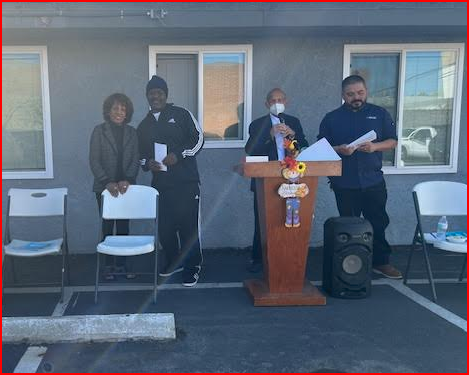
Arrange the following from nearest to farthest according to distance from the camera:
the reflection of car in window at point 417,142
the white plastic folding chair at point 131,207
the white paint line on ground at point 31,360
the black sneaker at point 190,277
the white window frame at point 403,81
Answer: the white paint line on ground at point 31,360 < the white plastic folding chair at point 131,207 < the black sneaker at point 190,277 < the white window frame at point 403,81 < the reflection of car in window at point 417,142

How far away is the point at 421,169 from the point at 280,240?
9.65 ft

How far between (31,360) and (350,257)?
271 cm

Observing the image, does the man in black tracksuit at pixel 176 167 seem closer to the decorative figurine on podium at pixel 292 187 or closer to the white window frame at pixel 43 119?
the decorative figurine on podium at pixel 292 187

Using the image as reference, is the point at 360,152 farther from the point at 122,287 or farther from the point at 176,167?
the point at 122,287

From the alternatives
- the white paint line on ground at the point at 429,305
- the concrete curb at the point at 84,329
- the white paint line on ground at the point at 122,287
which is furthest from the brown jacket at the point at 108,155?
the white paint line on ground at the point at 429,305

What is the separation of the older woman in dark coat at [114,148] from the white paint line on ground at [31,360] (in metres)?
1.40

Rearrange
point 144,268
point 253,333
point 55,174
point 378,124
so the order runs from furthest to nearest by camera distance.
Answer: point 55,174, point 144,268, point 378,124, point 253,333

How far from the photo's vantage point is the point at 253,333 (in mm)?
3637

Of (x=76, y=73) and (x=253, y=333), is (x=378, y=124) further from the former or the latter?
(x=76, y=73)

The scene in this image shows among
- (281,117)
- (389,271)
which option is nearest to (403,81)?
(281,117)

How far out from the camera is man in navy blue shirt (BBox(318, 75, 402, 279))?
4.65 meters

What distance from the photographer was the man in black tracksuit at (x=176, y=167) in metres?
4.62

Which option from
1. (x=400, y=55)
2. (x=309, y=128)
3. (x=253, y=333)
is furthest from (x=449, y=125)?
(x=253, y=333)

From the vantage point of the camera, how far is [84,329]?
3496 mm
